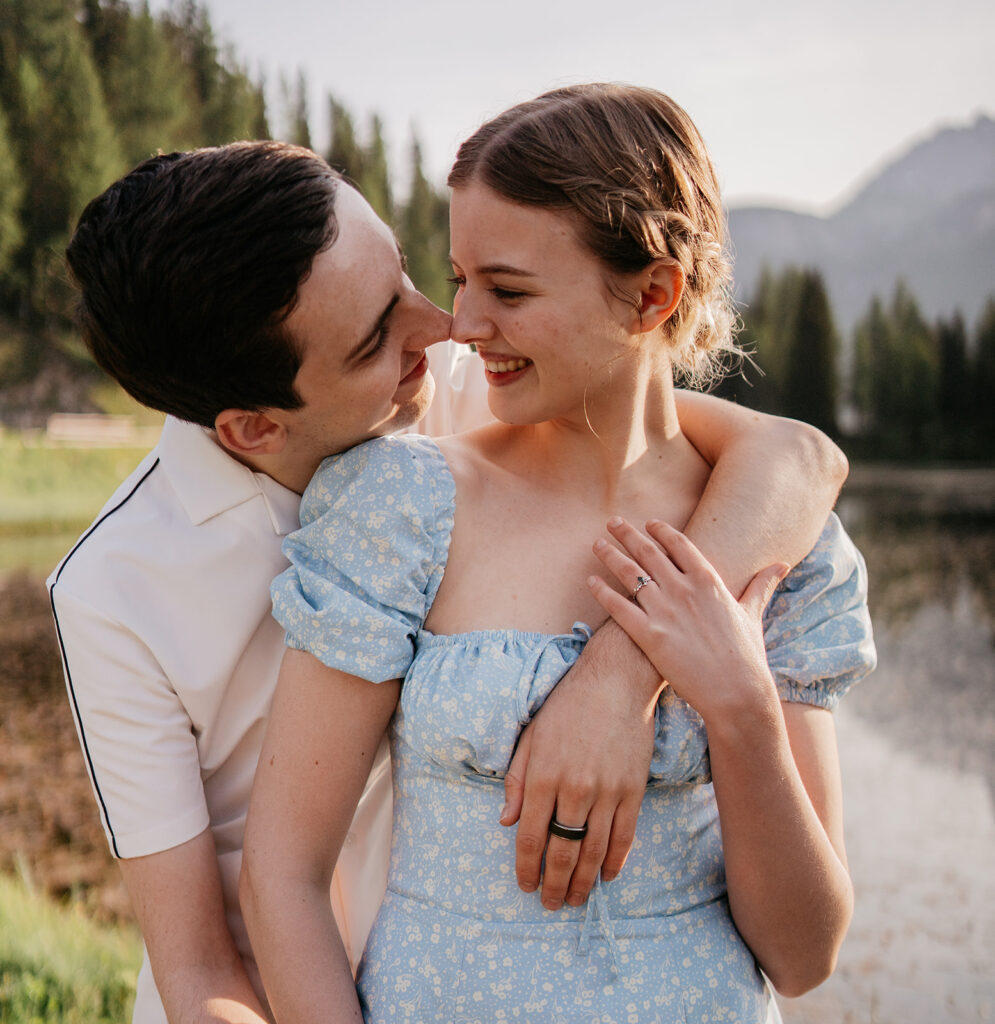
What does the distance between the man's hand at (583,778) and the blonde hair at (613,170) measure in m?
0.78

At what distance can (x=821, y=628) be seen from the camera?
5.69 feet

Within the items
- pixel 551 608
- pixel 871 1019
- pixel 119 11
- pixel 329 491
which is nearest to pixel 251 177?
pixel 329 491

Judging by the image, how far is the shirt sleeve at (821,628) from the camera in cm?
169

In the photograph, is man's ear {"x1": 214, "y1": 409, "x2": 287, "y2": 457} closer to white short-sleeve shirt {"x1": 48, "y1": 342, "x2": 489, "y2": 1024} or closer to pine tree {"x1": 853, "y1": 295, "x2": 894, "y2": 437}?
white short-sleeve shirt {"x1": 48, "y1": 342, "x2": 489, "y2": 1024}

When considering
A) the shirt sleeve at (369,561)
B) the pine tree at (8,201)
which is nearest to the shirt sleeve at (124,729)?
the shirt sleeve at (369,561)

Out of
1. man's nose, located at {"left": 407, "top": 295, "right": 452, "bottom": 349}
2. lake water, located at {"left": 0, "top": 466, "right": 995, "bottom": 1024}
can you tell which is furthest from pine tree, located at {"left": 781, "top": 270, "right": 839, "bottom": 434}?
man's nose, located at {"left": 407, "top": 295, "right": 452, "bottom": 349}

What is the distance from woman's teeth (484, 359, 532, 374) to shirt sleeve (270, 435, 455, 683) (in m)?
0.23

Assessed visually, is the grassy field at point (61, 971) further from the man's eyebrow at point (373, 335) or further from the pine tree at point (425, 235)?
the pine tree at point (425, 235)

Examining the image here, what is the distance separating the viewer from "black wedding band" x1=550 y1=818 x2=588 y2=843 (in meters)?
1.46

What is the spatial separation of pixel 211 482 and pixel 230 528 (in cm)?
10

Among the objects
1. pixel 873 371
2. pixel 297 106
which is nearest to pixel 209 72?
pixel 297 106

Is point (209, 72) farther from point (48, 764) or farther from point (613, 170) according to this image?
point (613, 170)

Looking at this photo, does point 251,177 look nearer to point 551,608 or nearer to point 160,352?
point 160,352

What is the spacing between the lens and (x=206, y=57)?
32.9 metres
